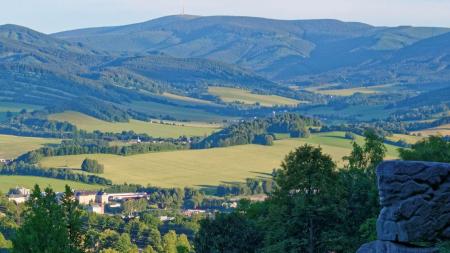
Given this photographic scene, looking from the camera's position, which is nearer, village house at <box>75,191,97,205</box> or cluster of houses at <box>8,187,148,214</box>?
cluster of houses at <box>8,187,148,214</box>

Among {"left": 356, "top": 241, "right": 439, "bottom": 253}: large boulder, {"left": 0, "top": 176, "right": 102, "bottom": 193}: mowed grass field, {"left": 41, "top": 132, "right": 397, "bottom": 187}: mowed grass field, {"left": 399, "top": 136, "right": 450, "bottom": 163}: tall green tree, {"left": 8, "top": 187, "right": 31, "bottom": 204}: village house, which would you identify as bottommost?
{"left": 356, "top": 241, "right": 439, "bottom": 253}: large boulder

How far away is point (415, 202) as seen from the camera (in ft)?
73.6

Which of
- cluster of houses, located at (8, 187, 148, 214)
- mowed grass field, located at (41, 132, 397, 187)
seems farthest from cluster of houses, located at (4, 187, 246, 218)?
mowed grass field, located at (41, 132, 397, 187)

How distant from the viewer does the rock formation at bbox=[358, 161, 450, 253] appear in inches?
884

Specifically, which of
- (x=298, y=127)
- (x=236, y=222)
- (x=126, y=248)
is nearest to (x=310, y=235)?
(x=236, y=222)

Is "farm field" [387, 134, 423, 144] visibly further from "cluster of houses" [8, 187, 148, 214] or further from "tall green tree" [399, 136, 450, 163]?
"tall green tree" [399, 136, 450, 163]

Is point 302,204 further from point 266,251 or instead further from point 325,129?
point 325,129

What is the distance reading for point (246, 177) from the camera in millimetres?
149250

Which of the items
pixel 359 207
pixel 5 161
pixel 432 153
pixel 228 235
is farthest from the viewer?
pixel 5 161

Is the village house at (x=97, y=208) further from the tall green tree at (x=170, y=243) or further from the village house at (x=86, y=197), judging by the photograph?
the tall green tree at (x=170, y=243)

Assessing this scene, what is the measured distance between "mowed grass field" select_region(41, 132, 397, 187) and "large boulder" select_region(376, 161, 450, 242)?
121714mm

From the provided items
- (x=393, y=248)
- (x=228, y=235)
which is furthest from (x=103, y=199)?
(x=393, y=248)

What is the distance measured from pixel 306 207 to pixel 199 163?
406 ft

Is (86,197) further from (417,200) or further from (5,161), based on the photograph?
(417,200)
